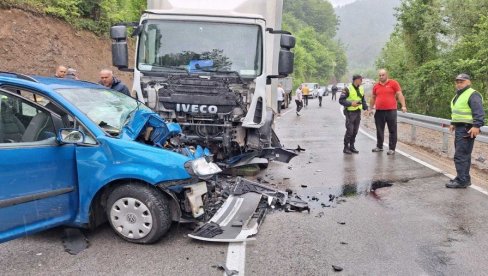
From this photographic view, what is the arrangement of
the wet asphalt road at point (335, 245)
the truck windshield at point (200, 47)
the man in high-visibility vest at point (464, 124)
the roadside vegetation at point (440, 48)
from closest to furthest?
the wet asphalt road at point (335, 245), the man in high-visibility vest at point (464, 124), the truck windshield at point (200, 47), the roadside vegetation at point (440, 48)

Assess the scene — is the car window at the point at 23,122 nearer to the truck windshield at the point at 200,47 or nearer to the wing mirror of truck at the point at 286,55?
the truck windshield at the point at 200,47

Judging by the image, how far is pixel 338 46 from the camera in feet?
380

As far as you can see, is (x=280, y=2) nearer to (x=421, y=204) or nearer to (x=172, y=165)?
(x=421, y=204)

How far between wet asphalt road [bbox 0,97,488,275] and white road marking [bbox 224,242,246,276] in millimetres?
58

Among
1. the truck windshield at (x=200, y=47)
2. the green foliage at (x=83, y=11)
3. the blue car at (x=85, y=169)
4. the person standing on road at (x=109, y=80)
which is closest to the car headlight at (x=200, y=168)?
the blue car at (x=85, y=169)

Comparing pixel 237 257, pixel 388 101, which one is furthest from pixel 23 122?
pixel 388 101

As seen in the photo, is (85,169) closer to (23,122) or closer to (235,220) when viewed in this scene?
(23,122)

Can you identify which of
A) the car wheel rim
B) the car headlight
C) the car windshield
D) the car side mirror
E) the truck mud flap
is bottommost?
the truck mud flap

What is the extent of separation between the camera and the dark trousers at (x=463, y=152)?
6980 mm

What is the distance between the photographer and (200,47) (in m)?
7.40

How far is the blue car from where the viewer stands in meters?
4.10

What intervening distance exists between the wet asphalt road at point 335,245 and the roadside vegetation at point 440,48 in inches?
562

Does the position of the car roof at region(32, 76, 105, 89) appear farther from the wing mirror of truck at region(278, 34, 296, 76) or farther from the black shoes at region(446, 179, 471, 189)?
the black shoes at region(446, 179, 471, 189)

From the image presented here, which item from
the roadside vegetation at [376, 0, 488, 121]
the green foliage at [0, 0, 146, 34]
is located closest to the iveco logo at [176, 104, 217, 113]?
the green foliage at [0, 0, 146, 34]
